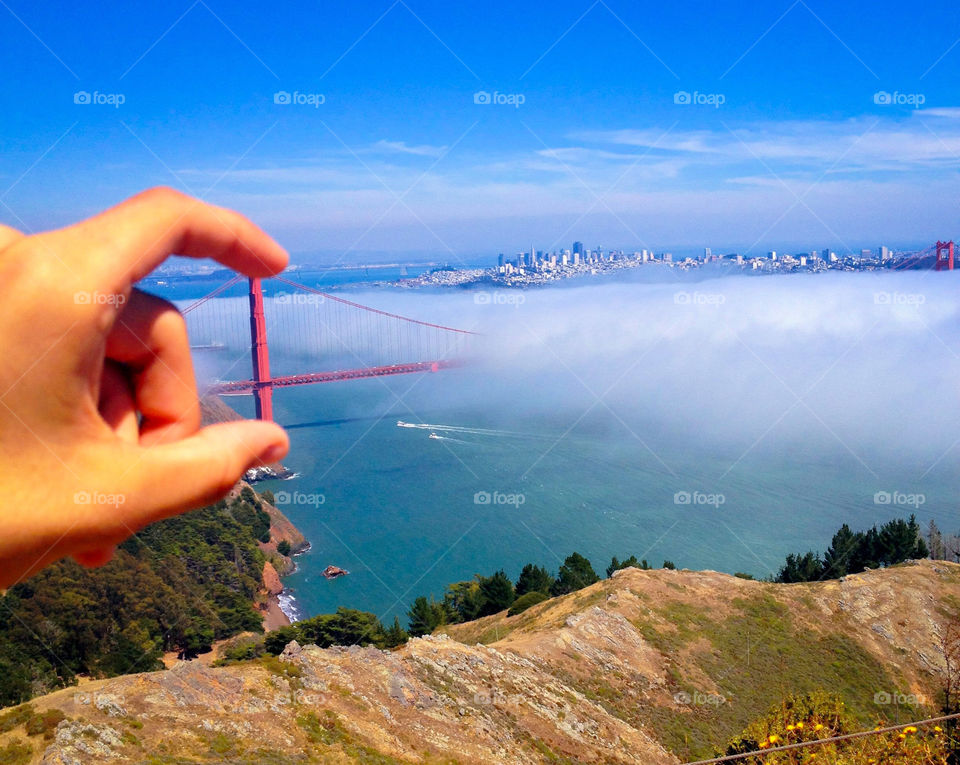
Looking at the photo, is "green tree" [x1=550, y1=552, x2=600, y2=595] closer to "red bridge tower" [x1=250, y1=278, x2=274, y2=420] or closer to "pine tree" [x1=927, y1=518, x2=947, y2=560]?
"pine tree" [x1=927, y1=518, x2=947, y2=560]

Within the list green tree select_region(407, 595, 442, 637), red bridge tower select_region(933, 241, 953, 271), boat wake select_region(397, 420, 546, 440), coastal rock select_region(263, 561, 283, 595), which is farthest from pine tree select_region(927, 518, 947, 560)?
red bridge tower select_region(933, 241, 953, 271)

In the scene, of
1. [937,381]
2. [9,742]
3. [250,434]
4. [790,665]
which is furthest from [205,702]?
[937,381]

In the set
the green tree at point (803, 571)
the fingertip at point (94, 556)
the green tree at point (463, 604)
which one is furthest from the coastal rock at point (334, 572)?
the fingertip at point (94, 556)

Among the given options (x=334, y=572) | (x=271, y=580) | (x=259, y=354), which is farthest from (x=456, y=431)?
(x=271, y=580)

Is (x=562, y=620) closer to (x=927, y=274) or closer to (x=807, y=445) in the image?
(x=807, y=445)

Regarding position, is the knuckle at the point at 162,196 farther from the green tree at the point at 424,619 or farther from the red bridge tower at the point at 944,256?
the red bridge tower at the point at 944,256

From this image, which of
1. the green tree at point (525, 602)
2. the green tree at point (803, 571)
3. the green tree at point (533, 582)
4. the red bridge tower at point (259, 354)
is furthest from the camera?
the red bridge tower at point (259, 354)

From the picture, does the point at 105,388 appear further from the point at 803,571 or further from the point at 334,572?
the point at 334,572
